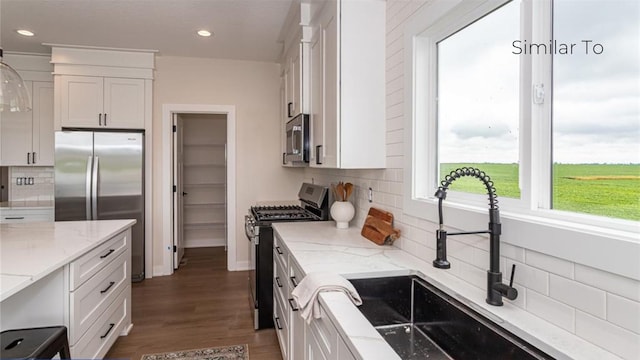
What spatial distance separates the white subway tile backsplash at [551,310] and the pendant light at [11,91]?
3.02 m

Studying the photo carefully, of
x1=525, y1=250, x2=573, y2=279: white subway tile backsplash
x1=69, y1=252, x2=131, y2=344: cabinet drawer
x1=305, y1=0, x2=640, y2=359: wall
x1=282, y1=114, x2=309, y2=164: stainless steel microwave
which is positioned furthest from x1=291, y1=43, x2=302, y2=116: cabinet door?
x1=525, y1=250, x2=573, y2=279: white subway tile backsplash

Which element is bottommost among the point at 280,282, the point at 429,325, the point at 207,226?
the point at 207,226

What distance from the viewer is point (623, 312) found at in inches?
33.8

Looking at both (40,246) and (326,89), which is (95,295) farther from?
(326,89)

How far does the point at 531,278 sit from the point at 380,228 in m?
1.02

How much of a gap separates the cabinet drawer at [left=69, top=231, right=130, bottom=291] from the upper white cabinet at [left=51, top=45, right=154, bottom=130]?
2021 millimetres

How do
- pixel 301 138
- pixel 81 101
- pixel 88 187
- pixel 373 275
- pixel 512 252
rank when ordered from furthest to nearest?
pixel 81 101 → pixel 88 187 → pixel 301 138 → pixel 373 275 → pixel 512 252

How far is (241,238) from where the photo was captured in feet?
14.8

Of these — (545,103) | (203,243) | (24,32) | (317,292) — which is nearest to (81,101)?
(24,32)

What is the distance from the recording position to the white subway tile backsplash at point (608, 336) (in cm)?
84

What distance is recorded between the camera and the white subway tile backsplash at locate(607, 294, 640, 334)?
0.83 meters

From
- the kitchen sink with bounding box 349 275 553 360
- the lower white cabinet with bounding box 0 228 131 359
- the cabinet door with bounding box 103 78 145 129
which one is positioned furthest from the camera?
the cabinet door with bounding box 103 78 145 129

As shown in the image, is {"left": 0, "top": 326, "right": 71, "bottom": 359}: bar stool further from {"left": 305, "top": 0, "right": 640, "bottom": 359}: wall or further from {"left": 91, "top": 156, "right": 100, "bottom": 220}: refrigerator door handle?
{"left": 91, "top": 156, "right": 100, "bottom": 220}: refrigerator door handle

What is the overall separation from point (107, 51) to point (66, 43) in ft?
1.26
